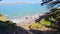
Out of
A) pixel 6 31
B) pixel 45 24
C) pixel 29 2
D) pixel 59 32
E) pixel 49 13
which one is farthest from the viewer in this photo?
pixel 29 2

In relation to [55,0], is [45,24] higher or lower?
lower

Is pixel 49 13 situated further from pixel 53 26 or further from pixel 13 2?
pixel 13 2

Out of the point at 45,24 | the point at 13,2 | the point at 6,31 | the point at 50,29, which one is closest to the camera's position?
the point at 6,31

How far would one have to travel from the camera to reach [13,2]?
35.2 metres

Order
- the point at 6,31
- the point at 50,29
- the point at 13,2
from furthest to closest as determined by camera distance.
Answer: the point at 13,2 → the point at 50,29 → the point at 6,31

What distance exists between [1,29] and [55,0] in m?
3.79

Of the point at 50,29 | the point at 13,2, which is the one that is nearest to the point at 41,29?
the point at 50,29

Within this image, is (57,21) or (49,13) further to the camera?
(49,13)

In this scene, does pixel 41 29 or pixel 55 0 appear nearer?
pixel 55 0

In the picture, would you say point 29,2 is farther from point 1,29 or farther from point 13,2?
point 1,29

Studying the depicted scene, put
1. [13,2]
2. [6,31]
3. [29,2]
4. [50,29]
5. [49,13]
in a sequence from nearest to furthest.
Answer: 1. [6,31]
2. [50,29]
3. [49,13]
4. [29,2]
5. [13,2]

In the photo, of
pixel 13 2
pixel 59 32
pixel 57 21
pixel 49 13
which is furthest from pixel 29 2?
pixel 59 32

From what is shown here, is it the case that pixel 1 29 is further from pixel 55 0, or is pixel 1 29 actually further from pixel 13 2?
pixel 13 2

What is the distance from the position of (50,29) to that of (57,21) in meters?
0.84
